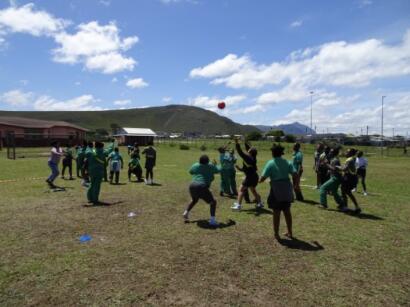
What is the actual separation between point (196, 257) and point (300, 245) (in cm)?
218

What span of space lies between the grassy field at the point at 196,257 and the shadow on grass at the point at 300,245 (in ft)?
0.07

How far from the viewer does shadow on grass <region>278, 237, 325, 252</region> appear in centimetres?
680

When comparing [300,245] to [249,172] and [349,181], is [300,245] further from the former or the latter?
[349,181]

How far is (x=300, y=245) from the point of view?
6.98 m

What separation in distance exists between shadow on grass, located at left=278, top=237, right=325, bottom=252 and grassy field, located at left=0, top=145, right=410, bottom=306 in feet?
0.07

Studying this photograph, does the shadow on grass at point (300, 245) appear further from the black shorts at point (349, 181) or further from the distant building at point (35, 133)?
the distant building at point (35, 133)

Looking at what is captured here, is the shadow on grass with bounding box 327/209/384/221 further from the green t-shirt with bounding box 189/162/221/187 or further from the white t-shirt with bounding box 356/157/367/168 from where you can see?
the white t-shirt with bounding box 356/157/367/168

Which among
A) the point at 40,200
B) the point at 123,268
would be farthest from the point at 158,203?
the point at 123,268

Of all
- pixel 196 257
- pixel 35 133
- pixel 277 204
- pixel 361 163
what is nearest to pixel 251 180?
pixel 277 204

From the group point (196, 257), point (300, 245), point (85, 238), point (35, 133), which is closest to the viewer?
point (196, 257)

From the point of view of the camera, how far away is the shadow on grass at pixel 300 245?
268 inches

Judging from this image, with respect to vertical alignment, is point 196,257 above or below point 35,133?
below

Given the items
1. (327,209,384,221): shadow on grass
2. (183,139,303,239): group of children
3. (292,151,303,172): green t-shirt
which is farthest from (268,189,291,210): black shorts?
(292,151,303,172): green t-shirt

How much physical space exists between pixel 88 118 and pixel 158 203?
199m
